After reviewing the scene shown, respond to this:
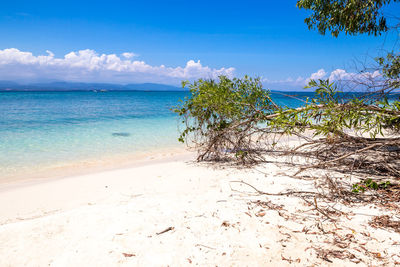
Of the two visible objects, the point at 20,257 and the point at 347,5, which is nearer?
the point at 20,257

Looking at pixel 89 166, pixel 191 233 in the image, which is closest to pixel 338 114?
pixel 191 233

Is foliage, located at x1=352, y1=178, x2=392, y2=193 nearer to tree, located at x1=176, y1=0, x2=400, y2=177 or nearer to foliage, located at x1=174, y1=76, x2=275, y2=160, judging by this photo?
tree, located at x1=176, y1=0, x2=400, y2=177

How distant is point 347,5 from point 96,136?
1239 centimetres

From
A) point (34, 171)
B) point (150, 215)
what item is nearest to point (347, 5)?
point (150, 215)

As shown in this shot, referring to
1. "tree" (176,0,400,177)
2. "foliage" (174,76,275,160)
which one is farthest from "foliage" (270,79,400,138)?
"foliage" (174,76,275,160)

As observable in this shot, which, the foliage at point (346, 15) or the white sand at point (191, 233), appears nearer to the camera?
the white sand at point (191, 233)

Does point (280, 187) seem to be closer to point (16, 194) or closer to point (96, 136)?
point (16, 194)

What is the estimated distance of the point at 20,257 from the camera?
2773 mm

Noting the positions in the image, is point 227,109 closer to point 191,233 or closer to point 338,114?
point 338,114

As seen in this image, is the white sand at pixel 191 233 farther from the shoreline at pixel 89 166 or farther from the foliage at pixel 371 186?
the shoreline at pixel 89 166

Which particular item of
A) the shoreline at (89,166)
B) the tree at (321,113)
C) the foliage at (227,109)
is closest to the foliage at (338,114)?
the tree at (321,113)

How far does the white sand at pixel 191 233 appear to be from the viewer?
2.65 metres

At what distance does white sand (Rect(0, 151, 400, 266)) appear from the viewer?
2654 mm

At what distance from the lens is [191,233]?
10.2ft
